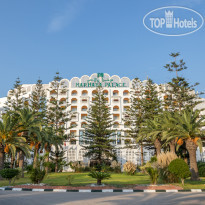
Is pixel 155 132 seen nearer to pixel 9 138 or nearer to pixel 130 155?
pixel 9 138

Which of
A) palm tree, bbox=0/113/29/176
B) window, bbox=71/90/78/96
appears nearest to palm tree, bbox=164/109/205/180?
palm tree, bbox=0/113/29/176

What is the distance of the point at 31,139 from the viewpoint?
2111 cm

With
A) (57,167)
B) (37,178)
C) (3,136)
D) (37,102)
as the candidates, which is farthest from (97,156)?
(37,178)

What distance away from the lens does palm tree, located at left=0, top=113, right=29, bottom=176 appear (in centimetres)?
1795

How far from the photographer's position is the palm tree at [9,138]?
58.9 ft

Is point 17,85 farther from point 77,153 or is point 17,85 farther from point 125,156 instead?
point 125,156

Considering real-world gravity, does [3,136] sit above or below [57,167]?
above

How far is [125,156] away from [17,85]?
2177 cm

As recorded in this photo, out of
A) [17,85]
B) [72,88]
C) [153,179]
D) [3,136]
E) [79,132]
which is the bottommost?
[153,179]

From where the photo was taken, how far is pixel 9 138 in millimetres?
18172

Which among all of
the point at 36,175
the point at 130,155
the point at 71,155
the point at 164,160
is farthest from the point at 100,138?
the point at 36,175

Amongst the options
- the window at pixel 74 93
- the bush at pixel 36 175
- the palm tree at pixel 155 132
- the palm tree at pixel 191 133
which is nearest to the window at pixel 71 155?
the window at pixel 74 93

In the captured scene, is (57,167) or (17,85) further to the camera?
(17,85)

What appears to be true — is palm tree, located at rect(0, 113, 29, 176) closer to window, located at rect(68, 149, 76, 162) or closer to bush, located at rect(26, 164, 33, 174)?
bush, located at rect(26, 164, 33, 174)
